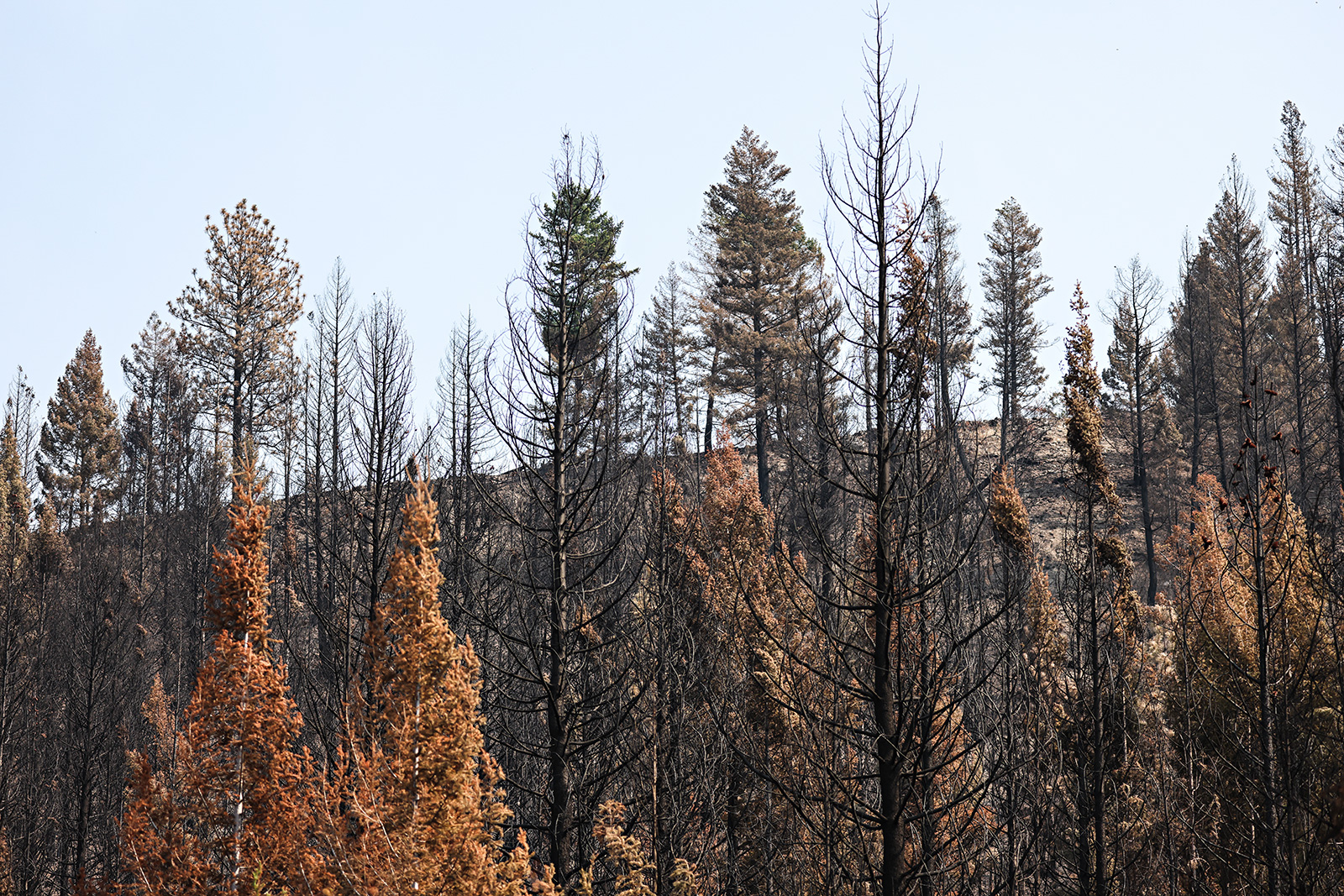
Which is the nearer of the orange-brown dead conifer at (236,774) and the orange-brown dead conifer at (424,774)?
the orange-brown dead conifer at (424,774)

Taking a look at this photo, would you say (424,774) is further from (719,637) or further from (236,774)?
(719,637)

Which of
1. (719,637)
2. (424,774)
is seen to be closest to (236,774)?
(424,774)

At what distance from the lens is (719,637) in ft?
58.5

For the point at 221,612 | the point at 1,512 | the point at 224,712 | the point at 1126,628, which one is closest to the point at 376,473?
the point at 221,612

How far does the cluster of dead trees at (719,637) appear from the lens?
7223mm

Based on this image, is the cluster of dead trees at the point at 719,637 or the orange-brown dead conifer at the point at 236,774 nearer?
→ the cluster of dead trees at the point at 719,637

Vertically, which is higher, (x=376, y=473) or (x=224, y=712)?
(x=376, y=473)

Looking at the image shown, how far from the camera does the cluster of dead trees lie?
7.22 m

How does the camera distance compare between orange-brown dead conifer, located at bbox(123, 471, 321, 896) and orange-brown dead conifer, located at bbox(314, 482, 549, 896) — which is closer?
orange-brown dead conifer, located at bbox(314, 482, 549, 896)

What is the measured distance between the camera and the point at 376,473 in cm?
1314

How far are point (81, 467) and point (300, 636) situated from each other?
17.9 meters

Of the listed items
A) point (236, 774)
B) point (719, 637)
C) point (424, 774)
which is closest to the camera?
point (424, 774)

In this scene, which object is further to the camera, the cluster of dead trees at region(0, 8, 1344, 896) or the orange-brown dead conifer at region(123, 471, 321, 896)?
the orange-brown dead conifer at region(123, 471, 321, 896)

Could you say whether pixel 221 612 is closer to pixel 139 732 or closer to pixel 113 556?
pixel 139 732
